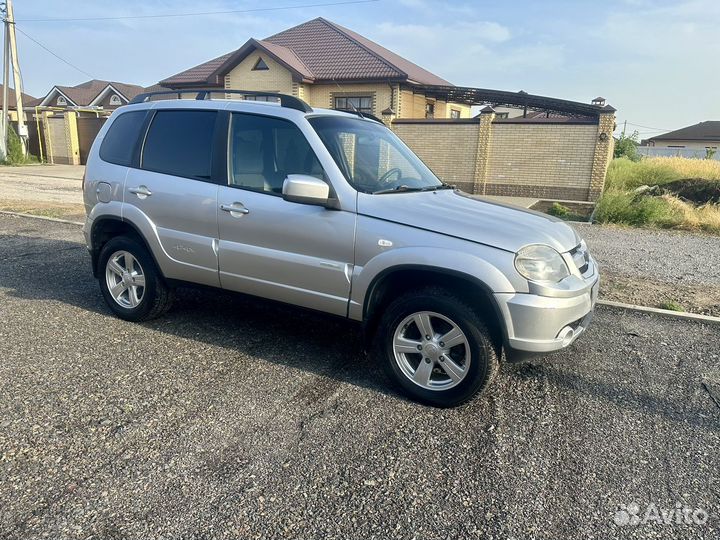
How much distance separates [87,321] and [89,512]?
2.76m

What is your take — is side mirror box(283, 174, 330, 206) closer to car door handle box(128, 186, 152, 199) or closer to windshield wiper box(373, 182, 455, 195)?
windshield wiper box(373, 182, 455, 195)

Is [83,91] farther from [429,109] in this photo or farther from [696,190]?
[696,190]

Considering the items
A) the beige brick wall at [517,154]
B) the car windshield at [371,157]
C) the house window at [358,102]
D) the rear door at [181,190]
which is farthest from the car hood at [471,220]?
the house window at [358,102]

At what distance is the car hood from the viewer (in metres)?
3.32

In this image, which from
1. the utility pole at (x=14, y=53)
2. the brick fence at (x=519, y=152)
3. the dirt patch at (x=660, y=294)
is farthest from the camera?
the utility pole at (x=14, y=53)

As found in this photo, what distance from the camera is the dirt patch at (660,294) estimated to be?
229 inches

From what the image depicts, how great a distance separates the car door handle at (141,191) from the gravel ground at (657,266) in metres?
4.85

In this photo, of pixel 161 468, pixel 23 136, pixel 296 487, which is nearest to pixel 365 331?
pixel 296 487

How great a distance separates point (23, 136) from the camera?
26.8 m

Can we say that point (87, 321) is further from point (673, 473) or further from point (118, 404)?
point (673, 473)

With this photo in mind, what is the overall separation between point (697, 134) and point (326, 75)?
2809 inches

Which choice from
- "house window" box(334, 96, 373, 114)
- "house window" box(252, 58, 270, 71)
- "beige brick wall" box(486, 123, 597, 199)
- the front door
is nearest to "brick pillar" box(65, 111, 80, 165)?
"house window" box(252, 58, 270, 71)

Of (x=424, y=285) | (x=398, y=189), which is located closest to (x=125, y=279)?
(x=398, y=189)

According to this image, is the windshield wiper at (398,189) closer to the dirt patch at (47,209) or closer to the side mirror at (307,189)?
the side mirror at (307,189)
